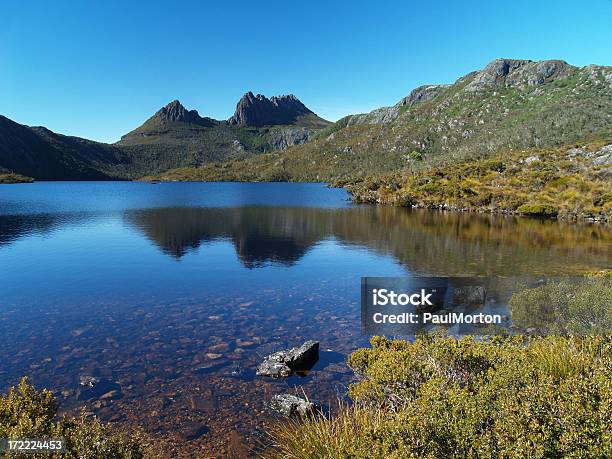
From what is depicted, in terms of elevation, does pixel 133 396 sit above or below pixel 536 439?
below

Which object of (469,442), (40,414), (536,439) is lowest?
(40,414)

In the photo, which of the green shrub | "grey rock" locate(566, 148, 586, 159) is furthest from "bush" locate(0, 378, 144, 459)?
"grey rock" locate(566, 148, 586, 159)

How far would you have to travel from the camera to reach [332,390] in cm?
1688

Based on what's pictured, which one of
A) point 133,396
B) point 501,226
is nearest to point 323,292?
point 133,396

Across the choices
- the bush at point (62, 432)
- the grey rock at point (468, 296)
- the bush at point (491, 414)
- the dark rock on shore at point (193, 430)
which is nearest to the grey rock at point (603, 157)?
the grey rock at point (468, 296)

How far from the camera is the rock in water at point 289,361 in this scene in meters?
18.0

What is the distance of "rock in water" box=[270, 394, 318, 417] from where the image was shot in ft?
48.4

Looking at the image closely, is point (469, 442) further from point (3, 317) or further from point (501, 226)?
point (501, 226)

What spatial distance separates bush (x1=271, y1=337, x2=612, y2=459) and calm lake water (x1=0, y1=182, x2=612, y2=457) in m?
5.67

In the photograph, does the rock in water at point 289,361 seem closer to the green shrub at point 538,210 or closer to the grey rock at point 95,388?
the grey rock at point 95,388

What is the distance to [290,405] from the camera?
15109 millimetres

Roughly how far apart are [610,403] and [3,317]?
31.3 m

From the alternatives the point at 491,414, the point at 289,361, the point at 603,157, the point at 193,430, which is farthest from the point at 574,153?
the point at 193,430

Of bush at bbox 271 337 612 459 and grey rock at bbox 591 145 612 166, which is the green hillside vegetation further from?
bush at bbox 271 337 612 459
